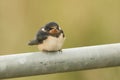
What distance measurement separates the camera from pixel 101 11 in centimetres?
317

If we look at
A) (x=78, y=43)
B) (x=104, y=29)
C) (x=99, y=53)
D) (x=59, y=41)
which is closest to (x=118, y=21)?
(x=104, y=29)

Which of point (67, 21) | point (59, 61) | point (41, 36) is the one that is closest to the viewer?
point (59, 61)

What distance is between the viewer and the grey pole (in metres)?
1.50

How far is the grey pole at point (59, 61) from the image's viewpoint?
1.50 meters

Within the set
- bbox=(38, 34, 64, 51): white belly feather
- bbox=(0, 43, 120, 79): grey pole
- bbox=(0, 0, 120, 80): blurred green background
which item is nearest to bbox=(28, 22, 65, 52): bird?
bbox=(38, 34, 64, 51): white belly feather

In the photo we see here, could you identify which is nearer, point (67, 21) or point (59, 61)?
point (59, 61)

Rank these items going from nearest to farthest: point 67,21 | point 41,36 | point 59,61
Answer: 1. point 59,61
2. point 41,36
3. point 67,21

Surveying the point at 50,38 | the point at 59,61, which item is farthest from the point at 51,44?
the point at 59,61

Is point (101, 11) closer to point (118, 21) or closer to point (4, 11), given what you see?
point (118, 21)

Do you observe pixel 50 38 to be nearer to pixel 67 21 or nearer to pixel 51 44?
pixel 51 44

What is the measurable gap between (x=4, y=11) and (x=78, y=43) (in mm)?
454

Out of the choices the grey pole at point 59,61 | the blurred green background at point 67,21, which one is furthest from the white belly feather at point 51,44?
the blurred green background at point 67,21

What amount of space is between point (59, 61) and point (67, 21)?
1653mm

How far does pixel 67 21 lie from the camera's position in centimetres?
319
